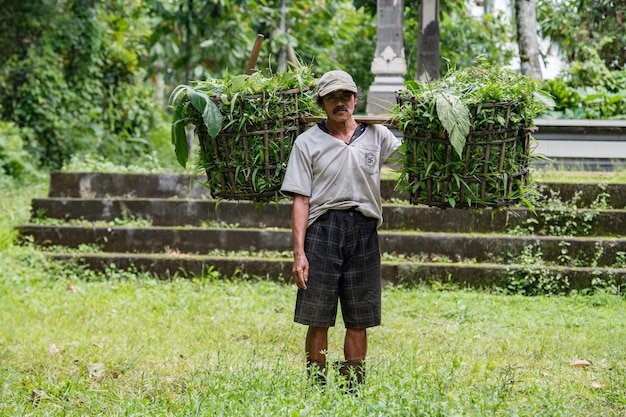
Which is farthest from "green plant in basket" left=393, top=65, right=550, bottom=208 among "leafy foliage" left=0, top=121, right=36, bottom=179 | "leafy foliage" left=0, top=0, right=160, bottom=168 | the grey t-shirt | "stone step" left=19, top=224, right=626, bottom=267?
"leafy foliage" left=0, top=0, right=160, bottom=168

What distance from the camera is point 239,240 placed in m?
8.12

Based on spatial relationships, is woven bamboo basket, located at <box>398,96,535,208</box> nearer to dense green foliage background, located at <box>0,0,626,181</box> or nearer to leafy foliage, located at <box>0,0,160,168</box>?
dense green foliage background, located at <box>0,0,626,181</box>

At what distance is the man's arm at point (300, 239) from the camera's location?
4.23 meters

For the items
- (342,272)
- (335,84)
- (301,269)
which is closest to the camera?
(335,84)

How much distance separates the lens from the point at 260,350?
213 inches

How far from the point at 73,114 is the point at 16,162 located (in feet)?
5.12

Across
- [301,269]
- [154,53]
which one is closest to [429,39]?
[154,53]

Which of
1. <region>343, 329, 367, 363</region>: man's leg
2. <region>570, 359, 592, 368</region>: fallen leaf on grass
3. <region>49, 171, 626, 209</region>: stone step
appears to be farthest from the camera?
<region>49, 171, 626, 209</region>: stone step

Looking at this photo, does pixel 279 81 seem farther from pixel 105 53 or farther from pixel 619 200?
pixel 105 53

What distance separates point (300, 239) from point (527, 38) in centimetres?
775

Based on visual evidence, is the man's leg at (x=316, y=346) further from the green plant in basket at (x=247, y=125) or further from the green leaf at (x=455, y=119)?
the green leaf at (x=455, y=119)

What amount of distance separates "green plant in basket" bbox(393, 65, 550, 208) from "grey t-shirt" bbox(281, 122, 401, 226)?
209 mm

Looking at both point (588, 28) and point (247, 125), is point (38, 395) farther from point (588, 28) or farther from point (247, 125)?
point (588, 28)

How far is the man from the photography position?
4.22 m
